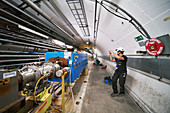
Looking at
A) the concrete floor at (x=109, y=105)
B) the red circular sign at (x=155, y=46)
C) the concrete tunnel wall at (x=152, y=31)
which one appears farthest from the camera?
the concrete floor at (x=109, y=105)

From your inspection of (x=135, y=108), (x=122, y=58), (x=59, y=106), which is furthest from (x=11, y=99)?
(x=135, y=108)

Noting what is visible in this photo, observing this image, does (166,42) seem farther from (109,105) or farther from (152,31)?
(109,105)

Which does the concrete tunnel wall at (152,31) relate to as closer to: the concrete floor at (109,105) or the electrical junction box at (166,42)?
the electrical junction box at (166,42)

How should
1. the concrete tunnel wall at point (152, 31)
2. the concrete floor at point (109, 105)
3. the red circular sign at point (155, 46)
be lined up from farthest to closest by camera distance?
the concrete floor at point (109, 105) → the red circular sign at point (155, 46) → the concrete tunnel wall at point (152, 31)

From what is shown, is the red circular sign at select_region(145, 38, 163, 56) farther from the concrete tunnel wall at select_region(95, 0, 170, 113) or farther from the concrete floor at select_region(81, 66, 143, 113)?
the concrete floor at select_region(81, 66, 143, 113)

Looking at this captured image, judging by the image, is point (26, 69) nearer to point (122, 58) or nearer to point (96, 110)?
point (96, 110)

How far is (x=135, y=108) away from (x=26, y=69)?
2.72m

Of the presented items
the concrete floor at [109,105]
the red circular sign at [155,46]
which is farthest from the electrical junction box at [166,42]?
the concrete floor at [109,105]

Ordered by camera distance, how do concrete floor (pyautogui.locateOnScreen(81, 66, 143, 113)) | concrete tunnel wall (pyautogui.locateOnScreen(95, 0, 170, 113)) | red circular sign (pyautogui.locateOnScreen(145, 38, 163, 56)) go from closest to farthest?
1. concrete tunnel wall (pyautogui.locateOnScreen(95, 0, 170, 113))
2. red circular sign (pyautogui.locateOnScreen(145, 38, 163, 56))
3. concrete floor (pyautogui.locateOnScreen(81, 66, 143, 113))

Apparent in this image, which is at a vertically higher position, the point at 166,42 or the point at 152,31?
the point at 152,31

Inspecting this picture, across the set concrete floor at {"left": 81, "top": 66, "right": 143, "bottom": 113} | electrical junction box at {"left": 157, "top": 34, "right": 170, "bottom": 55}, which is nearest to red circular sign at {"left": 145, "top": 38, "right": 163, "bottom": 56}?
electrical junction box at {"left": 157, "top": 34, "right": 170, "bottom": 55}

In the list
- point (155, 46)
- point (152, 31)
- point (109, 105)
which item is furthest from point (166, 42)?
point (109, 105)

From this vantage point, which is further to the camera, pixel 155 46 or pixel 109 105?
pixel 109 105

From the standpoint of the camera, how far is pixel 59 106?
156 centimetres
